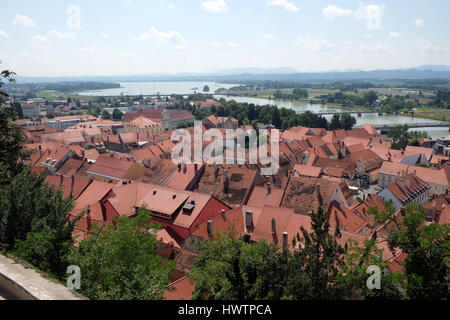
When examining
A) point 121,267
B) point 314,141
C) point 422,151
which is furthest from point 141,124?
point 121,267

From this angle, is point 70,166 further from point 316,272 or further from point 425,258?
point 425,258

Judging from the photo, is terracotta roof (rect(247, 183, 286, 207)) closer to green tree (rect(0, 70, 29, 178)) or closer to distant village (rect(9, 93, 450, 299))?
distant village (rect(9, 93, 450, 299))

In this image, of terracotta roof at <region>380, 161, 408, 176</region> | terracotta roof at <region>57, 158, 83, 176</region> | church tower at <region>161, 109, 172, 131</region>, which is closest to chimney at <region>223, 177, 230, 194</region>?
terracotta roof at <region>57, 158, 83, 176</region>

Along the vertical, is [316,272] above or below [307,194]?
above

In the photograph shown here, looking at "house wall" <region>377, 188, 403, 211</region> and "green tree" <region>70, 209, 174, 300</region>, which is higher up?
"green tree" <region>70, 209, 174, 300</region>

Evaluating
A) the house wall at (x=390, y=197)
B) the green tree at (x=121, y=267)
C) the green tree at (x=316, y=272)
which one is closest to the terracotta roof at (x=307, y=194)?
the house wall at (x=390, y=197)

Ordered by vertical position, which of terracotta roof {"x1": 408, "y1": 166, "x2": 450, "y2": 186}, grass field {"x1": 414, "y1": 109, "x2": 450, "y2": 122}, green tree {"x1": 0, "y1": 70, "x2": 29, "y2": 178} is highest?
green tree {"x1": 0, "y1": 70, "x2": 29, "y2": 178}
